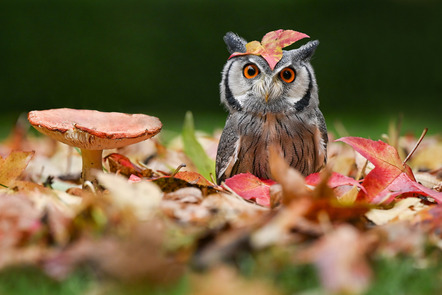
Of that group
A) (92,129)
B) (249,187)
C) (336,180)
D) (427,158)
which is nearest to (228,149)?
(249,187)

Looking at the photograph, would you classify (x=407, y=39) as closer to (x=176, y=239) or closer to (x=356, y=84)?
(x=356, y=84)

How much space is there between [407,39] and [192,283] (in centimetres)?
768

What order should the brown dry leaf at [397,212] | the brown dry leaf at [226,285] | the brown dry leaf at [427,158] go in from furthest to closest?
1. the brown dry leaf at [427,158]
2. the brown dry leaf at [397,212]
3. the brown dry leaf at [226,285]

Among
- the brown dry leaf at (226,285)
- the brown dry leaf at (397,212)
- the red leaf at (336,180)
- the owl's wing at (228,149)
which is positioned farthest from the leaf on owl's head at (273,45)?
the brown dry leaf at (226,285)

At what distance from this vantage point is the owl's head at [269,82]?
199 centimetres

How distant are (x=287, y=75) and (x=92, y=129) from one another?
0.74 m

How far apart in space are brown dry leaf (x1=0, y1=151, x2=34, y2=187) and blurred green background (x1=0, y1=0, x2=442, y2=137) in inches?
202

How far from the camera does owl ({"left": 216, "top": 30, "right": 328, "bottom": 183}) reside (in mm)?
2010

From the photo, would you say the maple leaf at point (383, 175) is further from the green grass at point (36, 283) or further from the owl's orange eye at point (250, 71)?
the green grass at point (36, 283)

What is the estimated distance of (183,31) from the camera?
24.2ft

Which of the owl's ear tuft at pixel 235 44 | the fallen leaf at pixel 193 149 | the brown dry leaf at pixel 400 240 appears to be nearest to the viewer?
the brown dry leaf at pixel 400 240

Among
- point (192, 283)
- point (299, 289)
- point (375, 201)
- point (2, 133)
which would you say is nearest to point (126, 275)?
point (192, 283)

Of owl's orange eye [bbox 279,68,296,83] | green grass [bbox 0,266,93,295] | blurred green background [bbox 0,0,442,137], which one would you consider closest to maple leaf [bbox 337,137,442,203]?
owl's orange eye [bbox 279,68,296,83]

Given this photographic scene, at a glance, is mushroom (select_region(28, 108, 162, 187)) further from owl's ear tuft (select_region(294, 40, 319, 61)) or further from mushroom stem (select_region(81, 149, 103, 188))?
owl's ear tuft (select_region(294, 40, 319, 61))
